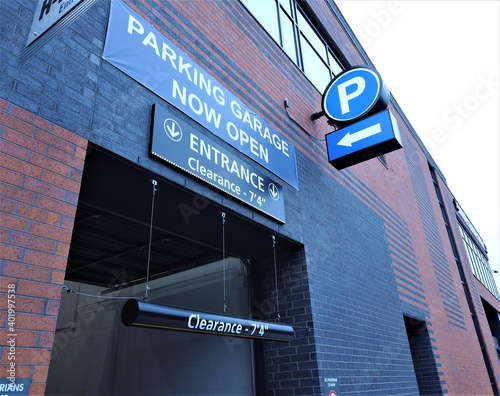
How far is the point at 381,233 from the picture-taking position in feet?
25.9

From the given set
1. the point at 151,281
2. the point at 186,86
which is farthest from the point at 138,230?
the point at 151,281

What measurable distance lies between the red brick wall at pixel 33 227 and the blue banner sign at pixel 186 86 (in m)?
1.06

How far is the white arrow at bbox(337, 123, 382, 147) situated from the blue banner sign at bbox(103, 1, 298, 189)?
1153 millimetres

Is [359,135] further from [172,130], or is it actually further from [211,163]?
[172,130]

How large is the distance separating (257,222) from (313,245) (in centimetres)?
124

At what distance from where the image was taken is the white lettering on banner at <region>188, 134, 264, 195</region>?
12.4ft

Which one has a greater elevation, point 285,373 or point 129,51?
point 129,51

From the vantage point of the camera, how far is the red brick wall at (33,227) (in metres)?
2.13

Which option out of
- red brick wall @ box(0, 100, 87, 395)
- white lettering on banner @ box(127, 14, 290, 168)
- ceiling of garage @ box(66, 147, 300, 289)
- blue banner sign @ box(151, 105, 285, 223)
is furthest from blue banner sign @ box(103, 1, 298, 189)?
red brick wall @ box(0, 100, 87, 395)

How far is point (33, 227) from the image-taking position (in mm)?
2350

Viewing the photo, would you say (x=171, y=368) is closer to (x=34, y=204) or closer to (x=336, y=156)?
(x=336, y=156)

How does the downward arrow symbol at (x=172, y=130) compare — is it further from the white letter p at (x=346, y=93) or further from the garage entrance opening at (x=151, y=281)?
the white letter p at (x=346, y=93)

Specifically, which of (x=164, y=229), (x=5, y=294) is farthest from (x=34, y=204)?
(x=164, y=229)

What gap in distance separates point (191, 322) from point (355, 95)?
4569 mm
